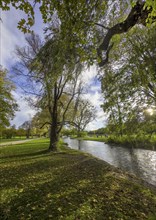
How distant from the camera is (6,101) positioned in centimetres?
2158

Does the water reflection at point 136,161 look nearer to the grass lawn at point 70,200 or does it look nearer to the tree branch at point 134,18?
the grass lawn at point 70,200

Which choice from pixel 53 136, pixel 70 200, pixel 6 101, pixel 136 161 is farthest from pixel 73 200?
pixel 6 101

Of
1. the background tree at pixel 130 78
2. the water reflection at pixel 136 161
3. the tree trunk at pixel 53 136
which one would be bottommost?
the water reflection at pixel 136 161

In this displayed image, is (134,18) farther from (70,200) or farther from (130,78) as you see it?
(70,200)

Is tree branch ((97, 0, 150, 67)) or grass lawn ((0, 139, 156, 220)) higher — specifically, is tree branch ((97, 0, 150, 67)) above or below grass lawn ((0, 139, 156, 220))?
above

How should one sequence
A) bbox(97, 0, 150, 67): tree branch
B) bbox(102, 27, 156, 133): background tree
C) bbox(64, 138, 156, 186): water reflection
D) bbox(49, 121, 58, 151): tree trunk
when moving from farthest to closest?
bbox(49, 121, 58, 151): tree trunk, bbox(64, 138, 156, 186): water reflection, bbox(102, 27, 156, 133): background tree, bbox(97, 0, 150, 67): tree branch

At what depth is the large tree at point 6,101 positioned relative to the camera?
68.7 ft

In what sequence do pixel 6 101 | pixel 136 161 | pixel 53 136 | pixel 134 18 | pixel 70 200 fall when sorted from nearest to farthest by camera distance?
pixel 134 18 < pixel 70 200 < pixel 136 161 < pixel 53 136 < pixel 6 101

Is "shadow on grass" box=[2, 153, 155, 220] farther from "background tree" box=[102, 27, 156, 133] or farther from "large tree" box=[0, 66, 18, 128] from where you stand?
"large tree" box=[0, 66, 18, 128]

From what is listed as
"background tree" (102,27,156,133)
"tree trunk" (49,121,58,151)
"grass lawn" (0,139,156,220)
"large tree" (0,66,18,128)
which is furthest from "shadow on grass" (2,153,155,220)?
"large tree" (0,66,18,128)

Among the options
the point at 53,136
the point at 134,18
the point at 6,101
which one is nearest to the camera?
the point at 134,18

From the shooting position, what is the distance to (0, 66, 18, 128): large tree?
20.9 metres

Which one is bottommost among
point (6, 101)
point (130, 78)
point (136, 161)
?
point (136, 161)

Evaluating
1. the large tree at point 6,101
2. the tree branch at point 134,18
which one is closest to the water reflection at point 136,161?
the tree branch at point 134,18
